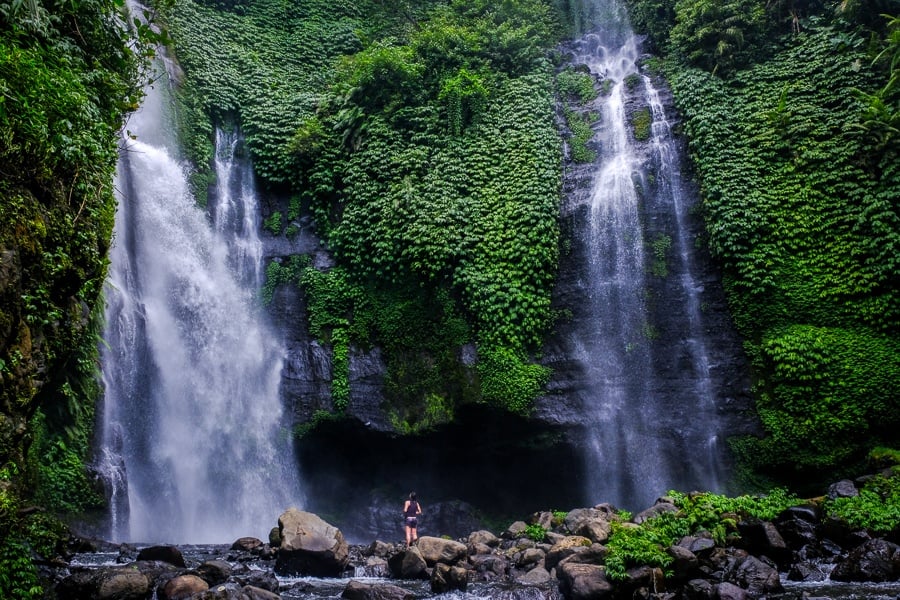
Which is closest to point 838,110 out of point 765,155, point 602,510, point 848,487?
point 765,155

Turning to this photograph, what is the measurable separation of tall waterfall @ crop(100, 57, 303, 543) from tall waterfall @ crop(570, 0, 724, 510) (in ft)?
27.3

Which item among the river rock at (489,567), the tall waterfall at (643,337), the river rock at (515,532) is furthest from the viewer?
the tall waterfall at (643,337)

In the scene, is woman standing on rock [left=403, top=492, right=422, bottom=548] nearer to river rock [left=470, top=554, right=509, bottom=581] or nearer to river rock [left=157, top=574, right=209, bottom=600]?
river rock [left=470, top=554, right=509, bottom=581]

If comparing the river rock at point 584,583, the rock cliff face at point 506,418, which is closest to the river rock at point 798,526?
the rock cliff face at point 506,418

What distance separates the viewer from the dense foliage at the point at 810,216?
1208 centimetres

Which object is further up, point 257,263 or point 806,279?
point 257,263

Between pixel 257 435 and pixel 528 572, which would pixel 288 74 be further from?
pixel 528 572

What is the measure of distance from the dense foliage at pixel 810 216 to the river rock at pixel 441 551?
276 inches

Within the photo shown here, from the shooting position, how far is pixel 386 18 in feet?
74.9

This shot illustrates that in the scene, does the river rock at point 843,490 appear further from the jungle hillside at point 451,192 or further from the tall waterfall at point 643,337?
the tall waterfall at point 643,337

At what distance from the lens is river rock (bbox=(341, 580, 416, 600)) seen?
8.05 m

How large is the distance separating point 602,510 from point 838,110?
37.7ft

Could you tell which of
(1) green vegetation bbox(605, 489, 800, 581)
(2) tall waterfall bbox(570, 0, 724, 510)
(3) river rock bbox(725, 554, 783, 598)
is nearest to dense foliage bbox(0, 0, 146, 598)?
(1) green vegetation bbox(605, 489, 800, 581)

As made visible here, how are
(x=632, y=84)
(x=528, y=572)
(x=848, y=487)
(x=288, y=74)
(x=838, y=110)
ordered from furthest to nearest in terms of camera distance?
(x=288, y=74), (x=632, y=84), (x=838, y=110), (x=848, y=487), (x=528, y=572)
